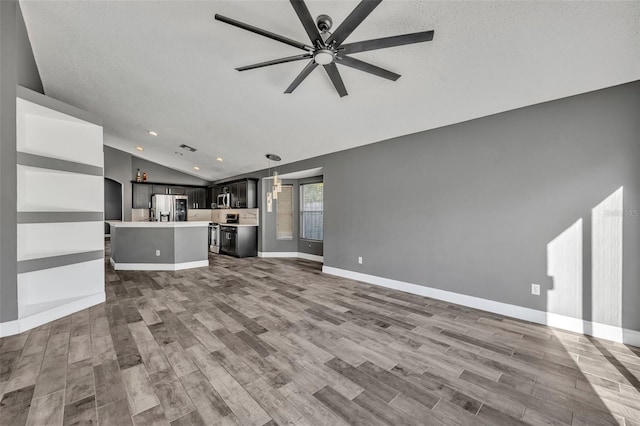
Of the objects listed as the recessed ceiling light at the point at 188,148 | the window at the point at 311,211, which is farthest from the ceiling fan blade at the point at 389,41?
the recessed ceiling light at the point at 188,148

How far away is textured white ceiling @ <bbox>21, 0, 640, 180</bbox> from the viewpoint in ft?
7.29

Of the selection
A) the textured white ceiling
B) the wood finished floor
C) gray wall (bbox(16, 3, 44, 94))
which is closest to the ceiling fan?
the textured white ceiling

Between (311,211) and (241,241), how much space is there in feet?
7.03

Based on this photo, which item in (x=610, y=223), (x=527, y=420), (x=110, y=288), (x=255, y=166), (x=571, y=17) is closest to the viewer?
(x=527, y=420)

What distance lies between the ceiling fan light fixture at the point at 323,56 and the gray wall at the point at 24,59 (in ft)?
10.7

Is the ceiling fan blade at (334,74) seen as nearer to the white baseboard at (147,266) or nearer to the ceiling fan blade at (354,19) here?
the ceiling fan blade at (354,19)

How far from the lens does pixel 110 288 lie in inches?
173

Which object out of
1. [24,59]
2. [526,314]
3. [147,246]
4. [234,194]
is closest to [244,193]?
[234,194]

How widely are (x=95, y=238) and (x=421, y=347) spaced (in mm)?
4439

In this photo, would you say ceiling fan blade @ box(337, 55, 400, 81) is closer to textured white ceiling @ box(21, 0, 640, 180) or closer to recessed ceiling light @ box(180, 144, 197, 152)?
textured white ceiling @ box(21, 0, 640, 180)

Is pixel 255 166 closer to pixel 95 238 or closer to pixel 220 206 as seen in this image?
pixel 220 206

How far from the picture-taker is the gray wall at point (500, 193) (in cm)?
273

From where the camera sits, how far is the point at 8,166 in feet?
9.14

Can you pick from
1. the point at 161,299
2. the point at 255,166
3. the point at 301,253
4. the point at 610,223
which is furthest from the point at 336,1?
the point at 301,253
